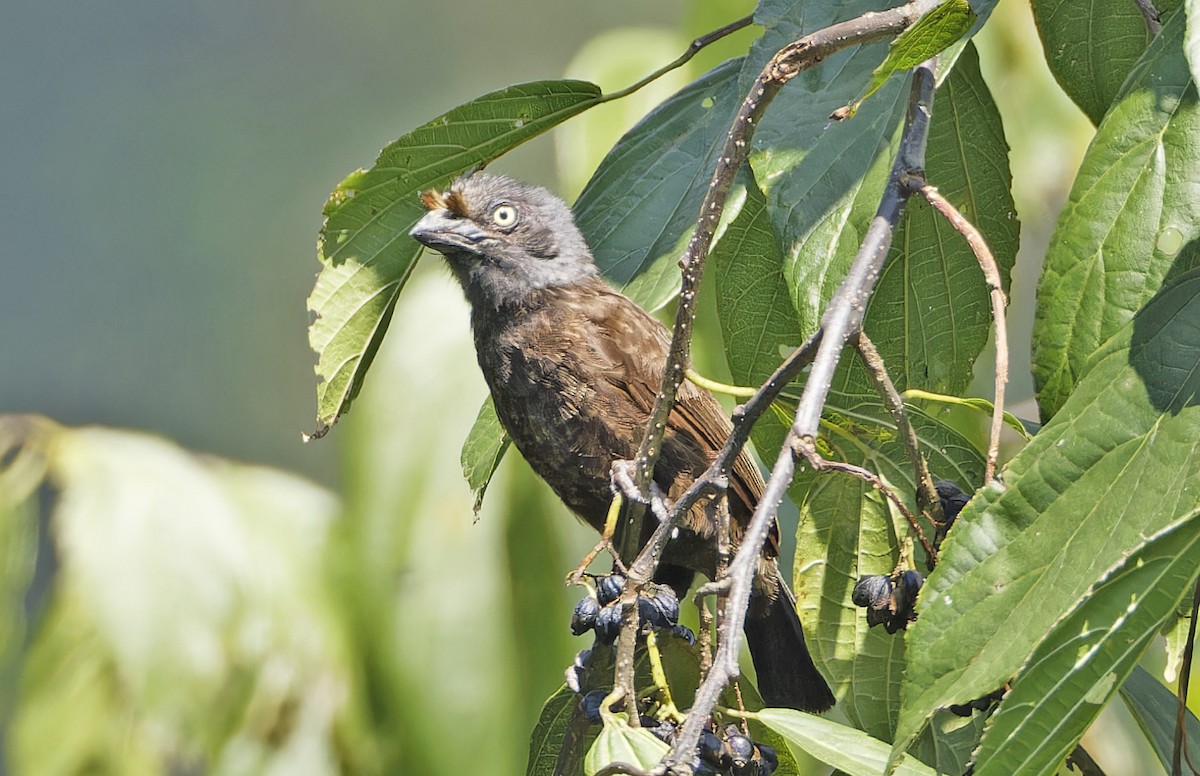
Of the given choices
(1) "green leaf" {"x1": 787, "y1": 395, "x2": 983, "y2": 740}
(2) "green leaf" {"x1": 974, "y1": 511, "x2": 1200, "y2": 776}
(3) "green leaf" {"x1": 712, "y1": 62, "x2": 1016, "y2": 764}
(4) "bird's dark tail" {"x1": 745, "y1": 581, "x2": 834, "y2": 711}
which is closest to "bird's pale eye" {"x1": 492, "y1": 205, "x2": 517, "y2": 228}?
(3) "green leaf" {"x1": 712, "y1": 62, "x2": 1016, "y2": 764}

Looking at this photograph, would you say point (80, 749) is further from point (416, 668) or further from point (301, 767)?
point (416, 668)

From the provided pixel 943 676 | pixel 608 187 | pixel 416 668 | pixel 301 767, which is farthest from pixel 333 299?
pixel 301 767

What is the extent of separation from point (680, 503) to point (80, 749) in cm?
229

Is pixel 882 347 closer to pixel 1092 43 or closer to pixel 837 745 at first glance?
pixel 1092 43

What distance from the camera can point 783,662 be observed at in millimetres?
2154

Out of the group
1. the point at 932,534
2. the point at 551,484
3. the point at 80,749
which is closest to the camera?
the point at 932,534

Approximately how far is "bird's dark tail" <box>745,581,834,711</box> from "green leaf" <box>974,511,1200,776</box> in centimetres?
118

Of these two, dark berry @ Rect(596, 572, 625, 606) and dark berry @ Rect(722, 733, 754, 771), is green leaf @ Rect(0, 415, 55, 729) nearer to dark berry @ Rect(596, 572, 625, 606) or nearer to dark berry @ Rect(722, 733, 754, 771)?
dark berry @ Rect(596, 572, 625, 606)

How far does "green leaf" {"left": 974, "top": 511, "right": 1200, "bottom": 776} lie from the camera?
871 mm

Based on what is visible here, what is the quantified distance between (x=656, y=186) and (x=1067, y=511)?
0.90 meters

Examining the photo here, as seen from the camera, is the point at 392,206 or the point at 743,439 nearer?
the point at 743,439

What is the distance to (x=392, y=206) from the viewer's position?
1780 mm

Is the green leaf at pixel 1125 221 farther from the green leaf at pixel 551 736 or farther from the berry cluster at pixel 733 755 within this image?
the green leaf at pixel 551 736

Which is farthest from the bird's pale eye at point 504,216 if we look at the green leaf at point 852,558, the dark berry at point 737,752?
the dark berry at point 737,752
